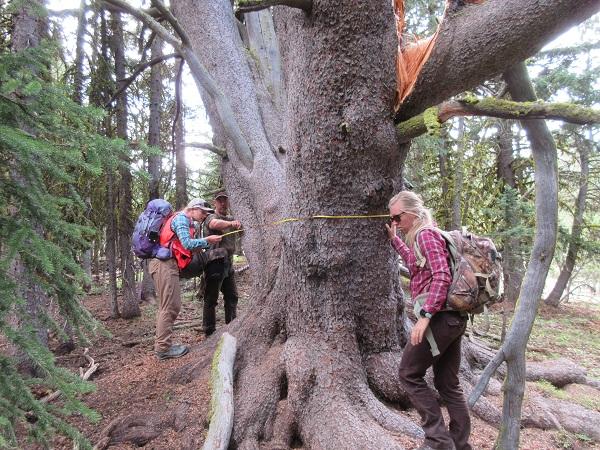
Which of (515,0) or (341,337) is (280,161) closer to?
(341,337)

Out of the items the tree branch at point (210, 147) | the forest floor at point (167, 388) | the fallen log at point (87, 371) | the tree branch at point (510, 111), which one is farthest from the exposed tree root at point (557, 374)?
the fallen log at point (87, 371)

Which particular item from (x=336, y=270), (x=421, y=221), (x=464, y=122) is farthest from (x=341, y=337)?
(x=464, y=122)

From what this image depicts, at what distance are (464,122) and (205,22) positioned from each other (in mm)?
6540


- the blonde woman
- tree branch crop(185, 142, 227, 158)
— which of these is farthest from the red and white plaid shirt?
tree branch crop(185, 142, 227, 158)

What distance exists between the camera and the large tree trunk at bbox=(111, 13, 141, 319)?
8211 mm

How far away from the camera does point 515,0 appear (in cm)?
245

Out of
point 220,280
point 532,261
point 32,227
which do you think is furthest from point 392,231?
point 220,280

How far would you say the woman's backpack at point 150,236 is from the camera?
504 centimetres

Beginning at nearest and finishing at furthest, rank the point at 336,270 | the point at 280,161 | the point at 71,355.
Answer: the point at 336,270 < the point at 280,161 < the point at 71,355

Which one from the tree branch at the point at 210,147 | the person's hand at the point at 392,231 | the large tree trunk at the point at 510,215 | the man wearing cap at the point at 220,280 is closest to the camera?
the person's hand at the point at 392,231

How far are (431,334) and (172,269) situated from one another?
3359 millimetres

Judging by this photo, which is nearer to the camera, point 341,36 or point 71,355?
point 341,36

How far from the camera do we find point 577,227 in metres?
10.0

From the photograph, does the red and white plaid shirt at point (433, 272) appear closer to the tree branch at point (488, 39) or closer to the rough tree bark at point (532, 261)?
the rough tree bark at point (532, 261)
